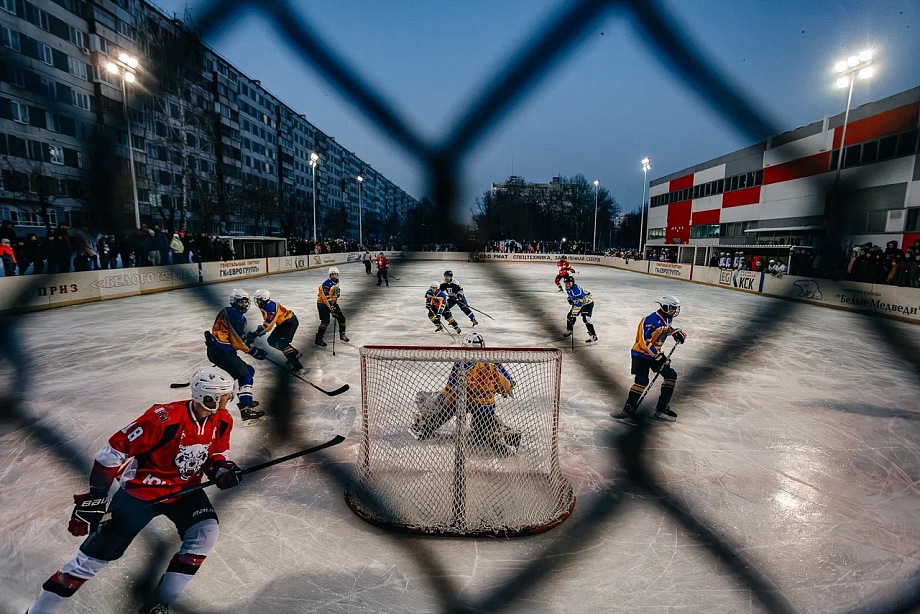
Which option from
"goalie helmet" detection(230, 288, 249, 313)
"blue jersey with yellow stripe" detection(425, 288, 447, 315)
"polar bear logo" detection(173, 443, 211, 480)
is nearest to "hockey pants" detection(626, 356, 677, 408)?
"polar bear logo" detection(173, 443, 211, 480)

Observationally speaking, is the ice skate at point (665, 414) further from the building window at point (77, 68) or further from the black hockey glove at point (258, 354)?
the building window at point (77, 68)

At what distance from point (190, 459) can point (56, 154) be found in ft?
7.18

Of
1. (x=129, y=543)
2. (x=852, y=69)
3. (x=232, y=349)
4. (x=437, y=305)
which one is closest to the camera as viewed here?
(x=852, y=69)

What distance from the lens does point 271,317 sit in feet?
23.1

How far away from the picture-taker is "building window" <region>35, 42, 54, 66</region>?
1119 mm

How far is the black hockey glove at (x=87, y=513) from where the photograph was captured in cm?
247

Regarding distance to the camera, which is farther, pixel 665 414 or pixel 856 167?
pixel 665 414

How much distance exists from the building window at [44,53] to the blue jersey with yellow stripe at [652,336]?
5.90m

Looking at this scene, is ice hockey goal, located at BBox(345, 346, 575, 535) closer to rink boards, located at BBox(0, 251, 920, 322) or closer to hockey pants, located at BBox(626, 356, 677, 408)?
hockey pants, located at BBox(626, 356, 677, 408)

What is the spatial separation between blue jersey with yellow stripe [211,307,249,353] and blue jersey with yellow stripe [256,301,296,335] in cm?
46

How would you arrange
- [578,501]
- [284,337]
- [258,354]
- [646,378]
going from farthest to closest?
1. [284,337]
2. [258,354]
3. [646,378]
4. [578,501]

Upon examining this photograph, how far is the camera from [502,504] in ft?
12.8

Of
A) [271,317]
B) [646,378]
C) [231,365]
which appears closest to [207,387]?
[231,365]

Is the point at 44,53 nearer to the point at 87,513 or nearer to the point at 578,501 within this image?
the point at 87,513
